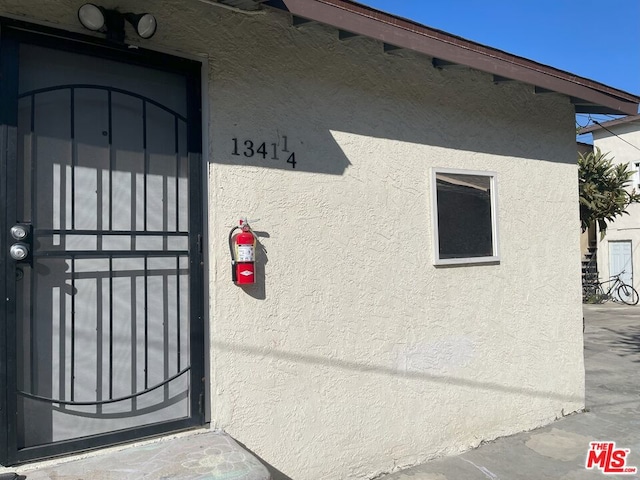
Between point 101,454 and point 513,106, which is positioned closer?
point 101,454

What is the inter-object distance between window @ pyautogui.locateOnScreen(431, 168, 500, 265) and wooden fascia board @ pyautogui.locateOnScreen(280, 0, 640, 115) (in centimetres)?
92

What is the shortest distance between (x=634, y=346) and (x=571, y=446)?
19.2ft

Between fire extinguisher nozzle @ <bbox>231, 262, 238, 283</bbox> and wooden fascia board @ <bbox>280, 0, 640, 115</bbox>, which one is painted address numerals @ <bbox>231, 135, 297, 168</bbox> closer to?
fire extinguisher nozzle @ <bbox>231, 262, 238, 283</bbox>

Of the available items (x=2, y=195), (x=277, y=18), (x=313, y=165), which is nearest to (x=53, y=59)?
(x=2, y=195)

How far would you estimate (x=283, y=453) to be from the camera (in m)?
3.36

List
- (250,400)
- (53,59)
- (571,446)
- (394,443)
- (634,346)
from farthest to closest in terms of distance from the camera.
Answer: (634,346), (571,446), (394,443), (250,400), (53,59)

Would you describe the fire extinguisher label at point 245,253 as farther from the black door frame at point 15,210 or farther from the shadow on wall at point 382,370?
the shadow on wall at point 382,370

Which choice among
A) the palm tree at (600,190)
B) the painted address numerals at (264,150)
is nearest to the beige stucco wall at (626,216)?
the palm tree at (600,190)

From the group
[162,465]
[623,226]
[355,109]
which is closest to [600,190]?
[623,226]

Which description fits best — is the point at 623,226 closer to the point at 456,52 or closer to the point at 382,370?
the point at 456,52

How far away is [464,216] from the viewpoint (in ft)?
14.8

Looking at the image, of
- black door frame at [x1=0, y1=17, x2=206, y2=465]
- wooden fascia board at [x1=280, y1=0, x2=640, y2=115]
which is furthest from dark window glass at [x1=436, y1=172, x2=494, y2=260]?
black door frame at [x1=0, y1=17, x2=206, y2=465]

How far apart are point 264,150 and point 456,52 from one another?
1817mm

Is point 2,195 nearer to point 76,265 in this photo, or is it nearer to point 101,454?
point 76,265
